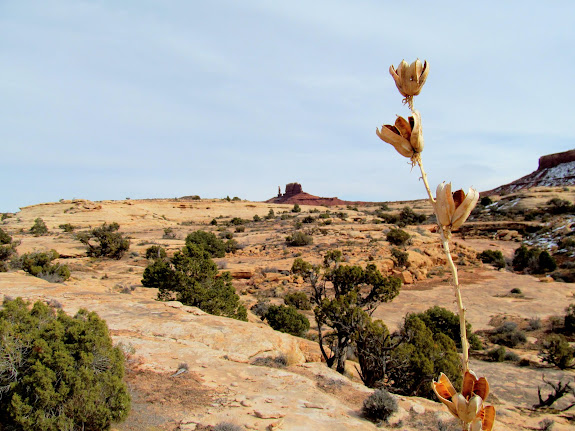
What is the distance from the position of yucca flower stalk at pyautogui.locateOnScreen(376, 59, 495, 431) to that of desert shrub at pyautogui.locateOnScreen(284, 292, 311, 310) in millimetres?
12981

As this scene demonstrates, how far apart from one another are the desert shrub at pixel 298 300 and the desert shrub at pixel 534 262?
15.9 m

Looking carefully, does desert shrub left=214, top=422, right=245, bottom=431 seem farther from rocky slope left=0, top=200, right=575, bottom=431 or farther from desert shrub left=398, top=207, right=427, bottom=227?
desert shrub left=398, top=207, right=427, bottom=227

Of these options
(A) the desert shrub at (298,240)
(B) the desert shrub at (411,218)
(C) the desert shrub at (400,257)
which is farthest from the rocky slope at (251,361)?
(B) the desert shrub at (411,218)

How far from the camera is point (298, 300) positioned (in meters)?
14.5

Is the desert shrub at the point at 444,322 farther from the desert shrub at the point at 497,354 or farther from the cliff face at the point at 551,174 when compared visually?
the cliff face at the point at 551,174

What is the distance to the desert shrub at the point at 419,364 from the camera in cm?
715

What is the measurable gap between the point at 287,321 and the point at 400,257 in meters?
12.0

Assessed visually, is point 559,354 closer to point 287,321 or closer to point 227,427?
point 287,321

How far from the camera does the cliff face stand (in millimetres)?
65750

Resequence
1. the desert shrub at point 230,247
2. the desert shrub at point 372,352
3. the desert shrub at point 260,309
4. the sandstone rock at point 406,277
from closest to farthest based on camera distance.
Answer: the desert shrub at point 372,352 → the desert shrub at point 260,309 → the sandstone rock at point 406,277 → the desert shrub at point 230,247

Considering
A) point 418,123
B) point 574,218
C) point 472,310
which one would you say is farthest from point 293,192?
point 418,123

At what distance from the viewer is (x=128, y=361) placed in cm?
570

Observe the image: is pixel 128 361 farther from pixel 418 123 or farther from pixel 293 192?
pixel 293 192

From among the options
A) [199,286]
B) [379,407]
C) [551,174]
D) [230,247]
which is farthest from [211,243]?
[551,174]
